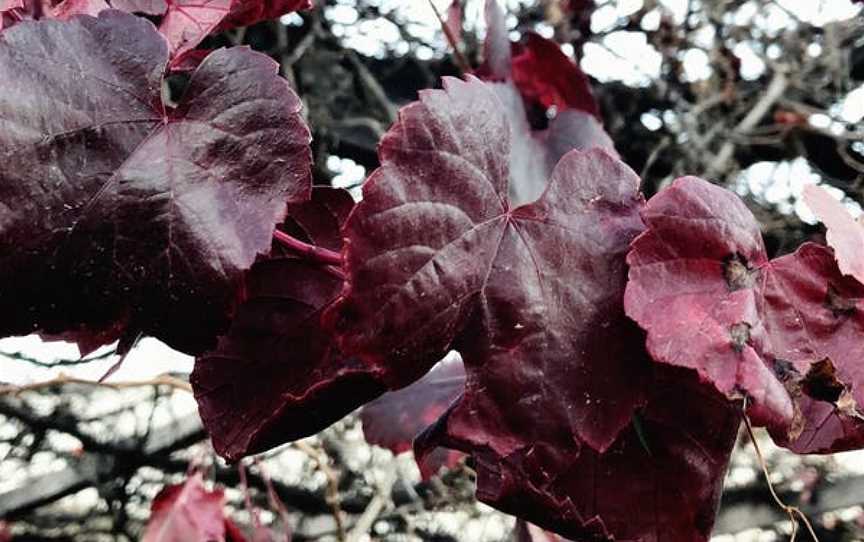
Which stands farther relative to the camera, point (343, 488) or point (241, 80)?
point (343, 488)

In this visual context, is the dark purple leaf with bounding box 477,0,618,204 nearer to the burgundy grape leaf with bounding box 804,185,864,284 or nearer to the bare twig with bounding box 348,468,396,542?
the burgundy grape leaf with bounding box 804,185,864,284

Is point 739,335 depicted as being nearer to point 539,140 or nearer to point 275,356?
point 275,356

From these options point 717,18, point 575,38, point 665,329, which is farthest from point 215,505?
point 717,18

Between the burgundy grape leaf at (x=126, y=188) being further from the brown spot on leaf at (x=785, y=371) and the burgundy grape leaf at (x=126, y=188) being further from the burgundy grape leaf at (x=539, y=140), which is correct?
the burgundy grape leaf at (x=539, y=140)

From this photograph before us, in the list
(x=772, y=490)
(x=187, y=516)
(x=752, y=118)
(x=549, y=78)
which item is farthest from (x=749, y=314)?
(x=752, y=118)

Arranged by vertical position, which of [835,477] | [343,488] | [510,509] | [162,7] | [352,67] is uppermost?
[162,7]

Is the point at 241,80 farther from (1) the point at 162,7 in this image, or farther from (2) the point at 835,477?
(2) the point at 835,477
